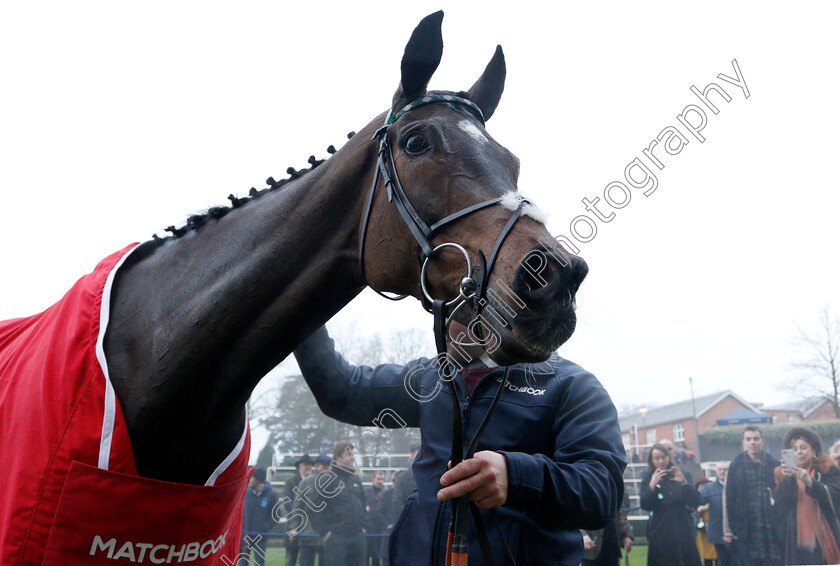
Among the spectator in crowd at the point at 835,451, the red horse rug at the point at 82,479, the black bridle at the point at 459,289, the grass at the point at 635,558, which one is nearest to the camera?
the black bridle at the point at 459,289

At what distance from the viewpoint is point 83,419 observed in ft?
6.48

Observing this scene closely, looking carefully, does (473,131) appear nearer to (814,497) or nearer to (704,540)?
(814,497)

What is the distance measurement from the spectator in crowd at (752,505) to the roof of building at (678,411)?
1121 inches

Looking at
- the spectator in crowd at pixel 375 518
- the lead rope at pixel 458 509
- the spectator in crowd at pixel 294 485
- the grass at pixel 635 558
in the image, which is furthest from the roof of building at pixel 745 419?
the lead rope at pixel 458 509

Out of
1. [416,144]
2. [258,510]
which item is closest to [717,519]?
[258,510]

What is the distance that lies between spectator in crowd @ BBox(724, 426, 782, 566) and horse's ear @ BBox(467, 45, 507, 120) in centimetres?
597

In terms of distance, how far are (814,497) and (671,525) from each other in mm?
1485

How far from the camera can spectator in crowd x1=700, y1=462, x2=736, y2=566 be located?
6863 millimetres

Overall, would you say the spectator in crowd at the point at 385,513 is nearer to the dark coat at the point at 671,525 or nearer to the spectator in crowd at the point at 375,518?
the spectator in crowd at the point at 375,518

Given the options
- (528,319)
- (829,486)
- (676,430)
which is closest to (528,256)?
(528,319)

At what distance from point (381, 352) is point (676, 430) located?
29.9 meters

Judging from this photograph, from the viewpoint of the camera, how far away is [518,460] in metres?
1.96

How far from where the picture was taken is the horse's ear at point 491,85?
266cm

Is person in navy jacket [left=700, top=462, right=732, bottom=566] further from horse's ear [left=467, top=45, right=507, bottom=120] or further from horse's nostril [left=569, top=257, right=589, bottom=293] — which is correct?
horse's nostril [left=569, top=257, right=589, bottom=293]
